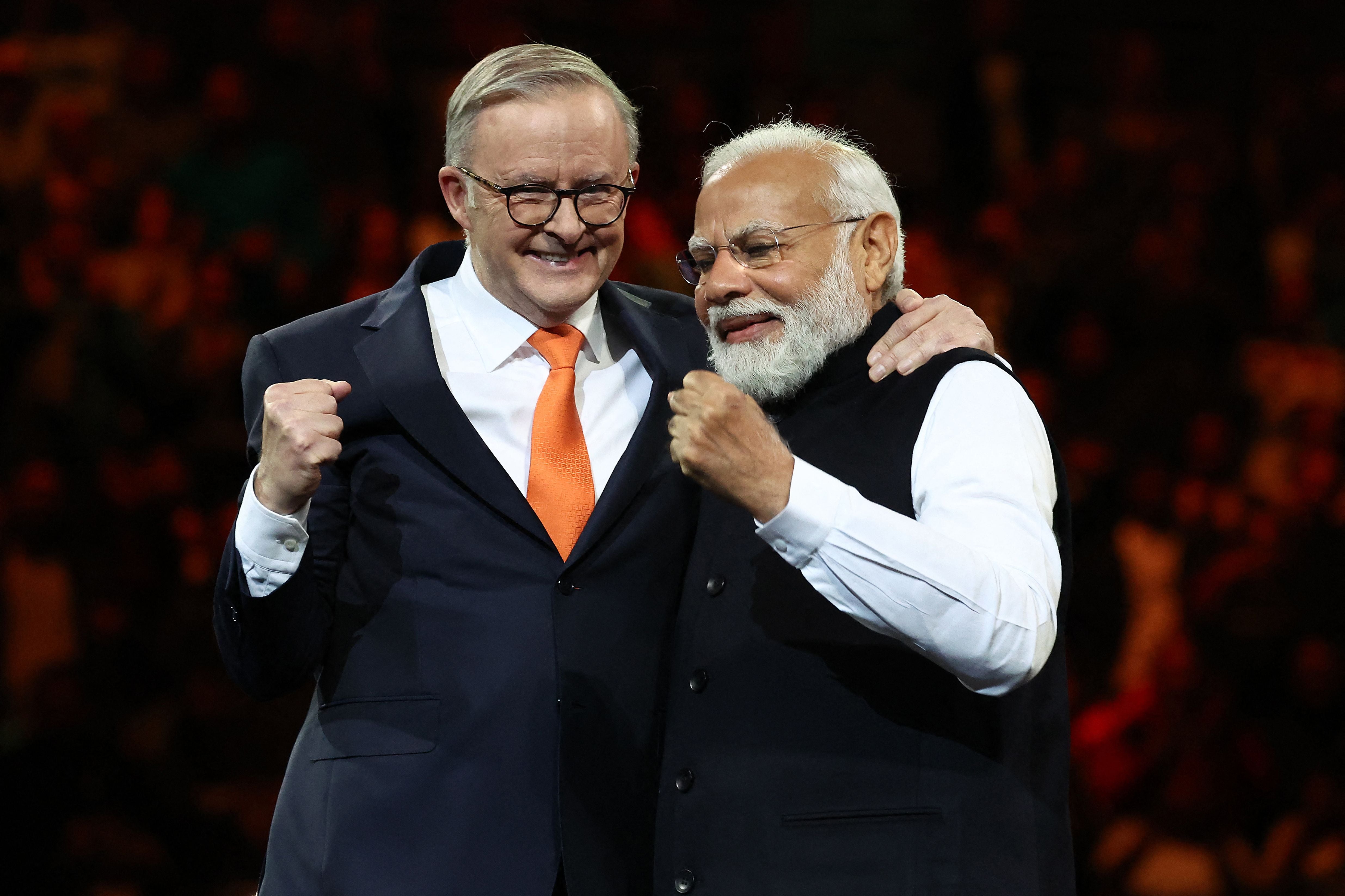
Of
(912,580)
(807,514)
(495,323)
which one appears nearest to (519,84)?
(495,323)

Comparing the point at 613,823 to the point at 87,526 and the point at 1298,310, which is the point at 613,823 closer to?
the point at 87,526

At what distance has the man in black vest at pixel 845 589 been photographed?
5.46ft

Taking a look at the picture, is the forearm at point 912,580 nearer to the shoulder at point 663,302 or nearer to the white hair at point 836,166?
the white hair at point 836,166

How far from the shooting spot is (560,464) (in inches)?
84.5

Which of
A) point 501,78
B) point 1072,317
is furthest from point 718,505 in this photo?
point 1072,317

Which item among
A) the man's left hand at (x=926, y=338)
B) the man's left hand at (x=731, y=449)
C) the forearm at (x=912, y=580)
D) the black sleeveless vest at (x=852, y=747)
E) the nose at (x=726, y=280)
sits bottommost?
the black sleeveless vest at (x=852, y=747)

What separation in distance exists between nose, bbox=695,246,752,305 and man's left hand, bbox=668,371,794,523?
0.48 metres

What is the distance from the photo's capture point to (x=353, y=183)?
16.8 feet

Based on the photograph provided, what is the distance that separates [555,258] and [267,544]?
0.64 m

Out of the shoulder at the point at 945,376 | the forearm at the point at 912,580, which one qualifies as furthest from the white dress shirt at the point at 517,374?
the forearm at the point at 912,580

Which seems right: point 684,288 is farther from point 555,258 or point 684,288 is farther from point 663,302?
point 555,258

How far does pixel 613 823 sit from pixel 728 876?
0.20 metres

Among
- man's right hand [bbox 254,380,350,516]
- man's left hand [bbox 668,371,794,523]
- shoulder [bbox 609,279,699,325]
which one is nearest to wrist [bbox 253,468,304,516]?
man's right hand [bbox 254,380,350,516]

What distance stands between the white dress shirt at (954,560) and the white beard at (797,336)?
370 mm
